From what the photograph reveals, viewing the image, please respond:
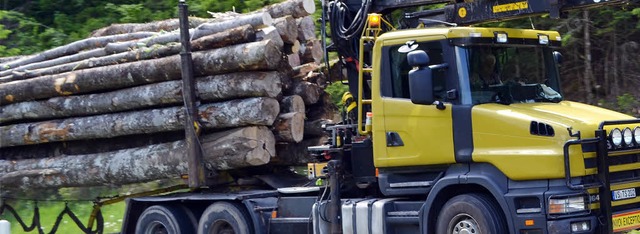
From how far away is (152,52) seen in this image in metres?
13.5

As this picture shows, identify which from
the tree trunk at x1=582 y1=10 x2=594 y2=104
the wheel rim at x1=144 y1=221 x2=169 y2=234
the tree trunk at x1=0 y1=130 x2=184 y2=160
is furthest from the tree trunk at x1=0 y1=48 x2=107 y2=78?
the tree trunk at x1=582 y1=10 x2=594 y2=104

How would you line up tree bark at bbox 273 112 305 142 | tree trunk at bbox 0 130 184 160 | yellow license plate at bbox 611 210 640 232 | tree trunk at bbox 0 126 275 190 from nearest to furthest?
yellow license plate at bbox 611 210 640 232 → tree trunk at bbox 0 126 275 190 → tree bark at bbox 273 112 305 142 → tree trunk at bbox 0 130 184 160

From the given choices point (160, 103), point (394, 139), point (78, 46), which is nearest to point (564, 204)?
point (394, 139)

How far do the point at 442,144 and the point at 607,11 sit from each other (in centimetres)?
837

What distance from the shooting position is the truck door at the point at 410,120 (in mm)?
10133

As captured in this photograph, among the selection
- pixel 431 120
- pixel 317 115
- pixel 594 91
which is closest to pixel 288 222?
pixel 317 115

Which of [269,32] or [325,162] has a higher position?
[269,32]

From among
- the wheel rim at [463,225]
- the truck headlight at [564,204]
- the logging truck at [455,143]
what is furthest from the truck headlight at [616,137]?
the wheel rim at [463,225]

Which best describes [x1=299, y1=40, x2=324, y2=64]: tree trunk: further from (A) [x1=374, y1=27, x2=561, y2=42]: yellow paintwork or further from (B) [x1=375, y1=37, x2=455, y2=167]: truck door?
(B) [x1=375, y1=37, x2=455, y2=167]: truck door

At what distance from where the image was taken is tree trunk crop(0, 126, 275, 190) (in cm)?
1227

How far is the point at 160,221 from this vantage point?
13.1 m

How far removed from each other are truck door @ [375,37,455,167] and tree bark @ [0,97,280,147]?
2.01 meters

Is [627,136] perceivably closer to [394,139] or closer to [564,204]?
[564,204]

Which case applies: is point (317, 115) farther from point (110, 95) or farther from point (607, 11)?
point (607, 11)
